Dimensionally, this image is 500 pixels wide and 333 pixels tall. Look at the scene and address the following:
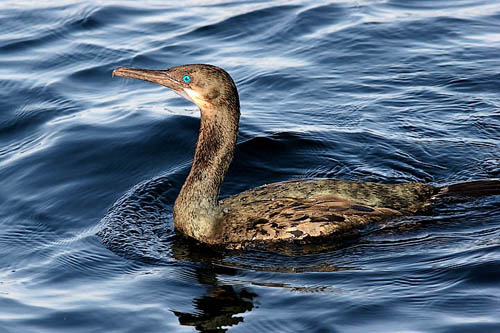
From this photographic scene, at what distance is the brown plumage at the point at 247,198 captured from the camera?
8.28 m

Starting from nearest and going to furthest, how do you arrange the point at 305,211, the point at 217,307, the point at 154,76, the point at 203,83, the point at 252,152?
the point at 217,307
the point at 305,211
the point at 203,83
the point at 154,76
the point at 252,152

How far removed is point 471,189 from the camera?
8.88 m

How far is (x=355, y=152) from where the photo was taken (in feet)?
35.0

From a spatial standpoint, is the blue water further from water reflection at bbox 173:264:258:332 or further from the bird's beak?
the bird's beak

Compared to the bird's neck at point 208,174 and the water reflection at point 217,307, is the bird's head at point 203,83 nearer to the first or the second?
the bird's neck at point 208,174

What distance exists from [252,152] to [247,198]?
238 centimetres

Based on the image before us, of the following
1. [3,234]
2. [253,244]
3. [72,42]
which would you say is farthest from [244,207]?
[72,42]

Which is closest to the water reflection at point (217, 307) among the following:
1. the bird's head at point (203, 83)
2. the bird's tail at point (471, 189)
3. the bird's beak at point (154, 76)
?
the bird's head at point (203, 83)

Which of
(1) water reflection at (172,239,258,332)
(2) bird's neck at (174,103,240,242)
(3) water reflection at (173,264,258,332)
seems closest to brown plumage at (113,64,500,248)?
(2) bird's neck at (174,103,240,242)

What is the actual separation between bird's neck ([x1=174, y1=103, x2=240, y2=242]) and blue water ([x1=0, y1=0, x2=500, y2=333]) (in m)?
0.25

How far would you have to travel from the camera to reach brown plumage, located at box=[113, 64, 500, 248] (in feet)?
27.2

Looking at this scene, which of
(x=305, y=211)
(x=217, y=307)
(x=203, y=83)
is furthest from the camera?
(x=203, y=83)

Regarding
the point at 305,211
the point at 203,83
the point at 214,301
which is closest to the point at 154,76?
the point at 203,83

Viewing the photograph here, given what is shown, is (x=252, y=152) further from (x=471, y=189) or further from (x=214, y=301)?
(x=214, y=301)
